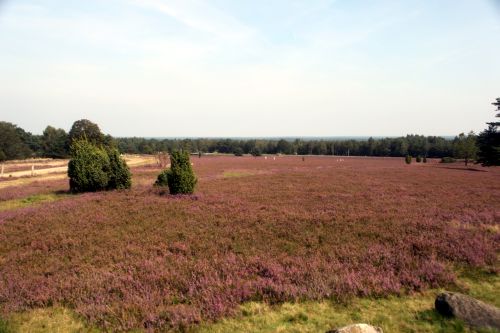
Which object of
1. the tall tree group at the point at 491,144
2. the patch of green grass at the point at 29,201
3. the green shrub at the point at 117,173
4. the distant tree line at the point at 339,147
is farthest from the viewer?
the distant tree line at the point at 339,147

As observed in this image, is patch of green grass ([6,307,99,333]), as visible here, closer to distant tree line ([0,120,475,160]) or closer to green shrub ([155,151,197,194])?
green shrub ([155,151,197,194])

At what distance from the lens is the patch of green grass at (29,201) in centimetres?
2024

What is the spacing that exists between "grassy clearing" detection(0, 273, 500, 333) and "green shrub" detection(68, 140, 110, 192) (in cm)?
1921

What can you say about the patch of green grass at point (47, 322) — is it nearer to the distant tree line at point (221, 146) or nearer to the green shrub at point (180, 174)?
the green shrub at point (180, 174)

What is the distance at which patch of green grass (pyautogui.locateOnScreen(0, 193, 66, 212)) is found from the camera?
20.2m

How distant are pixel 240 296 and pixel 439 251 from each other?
23.6ft

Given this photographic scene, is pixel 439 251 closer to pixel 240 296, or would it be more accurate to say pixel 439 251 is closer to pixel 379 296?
pixel 379 296

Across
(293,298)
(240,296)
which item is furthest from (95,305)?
(293,298)

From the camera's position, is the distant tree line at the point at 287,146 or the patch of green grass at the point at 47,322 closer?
the patch of green grass at the point at 47,322

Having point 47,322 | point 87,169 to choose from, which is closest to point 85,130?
point 87,169

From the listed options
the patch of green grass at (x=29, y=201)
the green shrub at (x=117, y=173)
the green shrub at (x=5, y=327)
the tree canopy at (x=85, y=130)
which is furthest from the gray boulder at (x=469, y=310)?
the tree canopy at (x=85, y=130)

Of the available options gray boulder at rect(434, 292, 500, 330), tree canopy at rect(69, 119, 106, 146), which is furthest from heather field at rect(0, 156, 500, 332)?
tree canopy at rect(69, 119, 106, 146)

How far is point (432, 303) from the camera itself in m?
7.47

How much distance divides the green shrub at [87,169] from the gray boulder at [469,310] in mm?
24250
